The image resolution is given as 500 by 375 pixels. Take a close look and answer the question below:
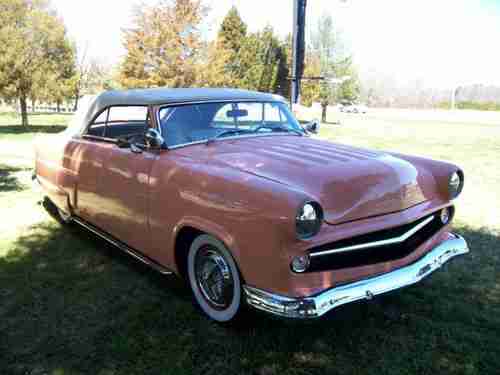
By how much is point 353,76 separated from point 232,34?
40.8 ft

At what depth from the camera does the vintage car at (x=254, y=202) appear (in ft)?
8.03

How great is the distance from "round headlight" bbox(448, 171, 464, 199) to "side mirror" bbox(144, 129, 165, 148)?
2217 millimetres

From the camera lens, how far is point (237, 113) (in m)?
3.87

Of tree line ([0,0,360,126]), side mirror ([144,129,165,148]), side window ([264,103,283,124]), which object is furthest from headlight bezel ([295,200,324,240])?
tree line ([0,0,360,126])

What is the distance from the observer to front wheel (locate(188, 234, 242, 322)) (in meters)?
2.76

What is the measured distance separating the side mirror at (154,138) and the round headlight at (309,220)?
4.70 feet

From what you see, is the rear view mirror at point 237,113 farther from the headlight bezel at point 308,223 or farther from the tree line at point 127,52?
the tree line at point 127,52

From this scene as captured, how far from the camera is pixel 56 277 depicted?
12.4 feet

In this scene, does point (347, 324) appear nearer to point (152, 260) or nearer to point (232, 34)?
point (152, 260)

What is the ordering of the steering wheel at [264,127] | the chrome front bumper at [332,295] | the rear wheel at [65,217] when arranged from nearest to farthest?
1. the chrome front bumper at [332,295]
2. the steering wheel at [264,127]
3. the rear wheel at [65,217]

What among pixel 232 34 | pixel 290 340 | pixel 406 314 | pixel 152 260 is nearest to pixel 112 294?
pixel 152 260

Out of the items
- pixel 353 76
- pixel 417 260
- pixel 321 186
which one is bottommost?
pixel 417 260

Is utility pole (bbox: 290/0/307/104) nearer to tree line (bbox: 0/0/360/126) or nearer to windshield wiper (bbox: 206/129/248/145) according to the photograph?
tree line (bbox: 0/0/360/126)

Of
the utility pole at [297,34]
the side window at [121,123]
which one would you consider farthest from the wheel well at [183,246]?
the utility pole at [297,34]
